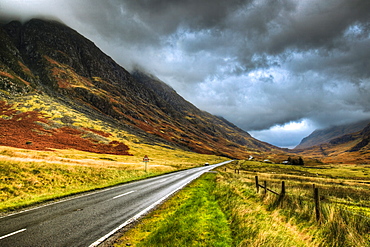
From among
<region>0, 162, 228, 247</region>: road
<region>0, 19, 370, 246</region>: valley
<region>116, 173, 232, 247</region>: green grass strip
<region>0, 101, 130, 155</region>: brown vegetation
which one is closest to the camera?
<region>116, 173, 232, 247</region>: green grass strip

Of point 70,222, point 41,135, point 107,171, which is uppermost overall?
point 41,135

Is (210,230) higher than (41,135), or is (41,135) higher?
(41,135)

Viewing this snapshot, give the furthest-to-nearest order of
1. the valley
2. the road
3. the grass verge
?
the valley
the road
the grass verge

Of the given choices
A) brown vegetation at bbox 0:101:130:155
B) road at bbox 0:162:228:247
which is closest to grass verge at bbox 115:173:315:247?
road at bbox 0:162:228:247

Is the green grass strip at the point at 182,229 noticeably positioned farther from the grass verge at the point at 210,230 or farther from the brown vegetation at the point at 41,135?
the brown vegetation at the point at 41,135

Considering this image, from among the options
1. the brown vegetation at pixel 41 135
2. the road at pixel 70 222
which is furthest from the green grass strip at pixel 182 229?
the brown vegetation at pixel 41 135

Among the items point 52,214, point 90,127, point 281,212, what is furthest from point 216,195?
point 90,127

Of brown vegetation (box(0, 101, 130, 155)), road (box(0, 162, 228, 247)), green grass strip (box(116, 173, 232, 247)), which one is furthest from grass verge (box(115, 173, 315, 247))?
brown vegetation (box(0, 101, 130, 155))

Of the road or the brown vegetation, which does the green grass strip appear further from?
the brown vegetation

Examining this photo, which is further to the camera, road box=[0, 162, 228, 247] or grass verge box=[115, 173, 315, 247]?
road box=[0, 162, 228, 247]

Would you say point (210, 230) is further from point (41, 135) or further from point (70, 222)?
point (41, 135)

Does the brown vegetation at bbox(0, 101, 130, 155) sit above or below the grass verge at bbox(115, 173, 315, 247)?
above

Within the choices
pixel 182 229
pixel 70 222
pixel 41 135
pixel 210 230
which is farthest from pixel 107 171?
pixel 41 135

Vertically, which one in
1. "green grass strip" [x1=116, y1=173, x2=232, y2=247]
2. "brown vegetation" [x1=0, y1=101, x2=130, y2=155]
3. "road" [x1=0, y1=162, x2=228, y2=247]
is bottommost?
"road" [x1=0, y1=162, x2=228, y2=247]
